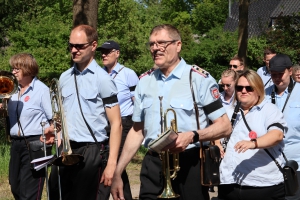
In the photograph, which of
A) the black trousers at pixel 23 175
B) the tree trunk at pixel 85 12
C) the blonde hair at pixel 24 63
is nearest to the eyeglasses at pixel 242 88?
the black trousers at pixel 23 175

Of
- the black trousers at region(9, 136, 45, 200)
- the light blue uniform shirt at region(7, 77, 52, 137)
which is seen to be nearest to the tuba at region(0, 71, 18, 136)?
the light blue uniform shirt at region(7, 77, 52, 137)

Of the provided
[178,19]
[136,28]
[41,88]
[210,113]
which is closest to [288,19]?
[136,28]

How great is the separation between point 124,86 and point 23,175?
2.40m

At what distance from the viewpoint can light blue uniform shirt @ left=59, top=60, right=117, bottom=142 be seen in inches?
212

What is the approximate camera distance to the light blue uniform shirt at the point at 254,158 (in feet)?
16.9

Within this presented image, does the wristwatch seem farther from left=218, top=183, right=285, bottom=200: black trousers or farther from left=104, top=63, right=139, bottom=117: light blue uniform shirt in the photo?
left=104, top=63, right=139, bottom=117: light blue uniform shirt

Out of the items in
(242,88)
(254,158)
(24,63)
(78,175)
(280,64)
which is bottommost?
(78,175)

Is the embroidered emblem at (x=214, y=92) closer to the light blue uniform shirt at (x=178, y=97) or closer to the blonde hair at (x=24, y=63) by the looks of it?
the light blue uniform shirt at (x=178, y=97)

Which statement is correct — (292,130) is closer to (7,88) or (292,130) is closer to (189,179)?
(189,179)

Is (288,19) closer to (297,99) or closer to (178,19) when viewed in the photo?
(297,99)

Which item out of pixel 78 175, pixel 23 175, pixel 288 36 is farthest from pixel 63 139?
pixel 288 36

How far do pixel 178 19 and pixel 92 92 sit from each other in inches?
3079

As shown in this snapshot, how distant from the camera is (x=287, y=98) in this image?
671 cm

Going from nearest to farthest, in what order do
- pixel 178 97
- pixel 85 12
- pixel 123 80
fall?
pixel 178 97, pixel 123 80, pixel 85 12
